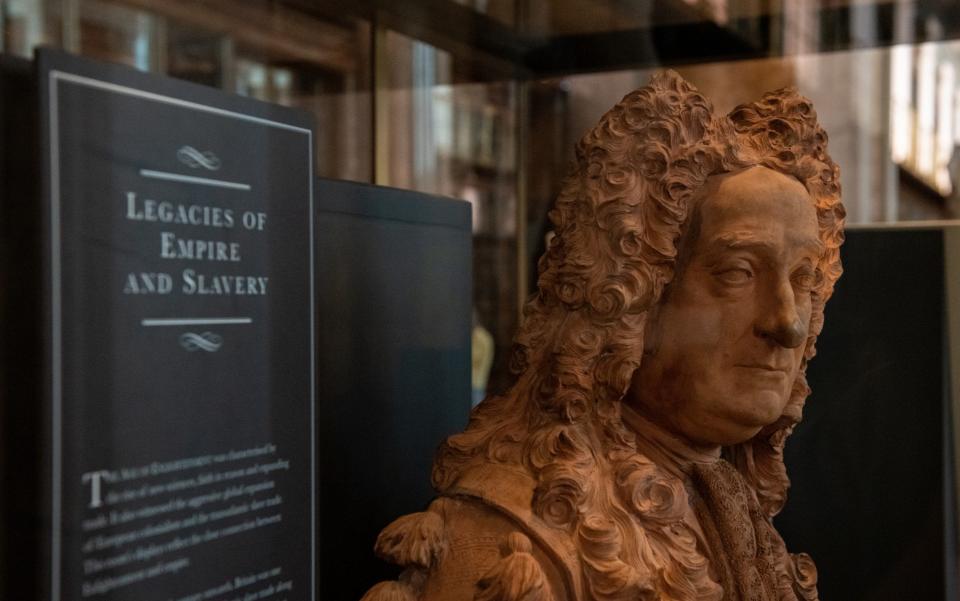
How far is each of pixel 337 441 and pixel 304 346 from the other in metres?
0.42

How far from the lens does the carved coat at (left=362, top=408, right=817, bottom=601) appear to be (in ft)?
5.00

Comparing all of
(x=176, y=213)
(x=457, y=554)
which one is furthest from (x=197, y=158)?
(x=457, y=554)

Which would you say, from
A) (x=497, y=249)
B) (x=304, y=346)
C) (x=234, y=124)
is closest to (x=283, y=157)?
(x=234, y=124)

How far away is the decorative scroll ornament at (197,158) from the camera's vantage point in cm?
131

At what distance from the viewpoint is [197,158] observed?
1.33 metres

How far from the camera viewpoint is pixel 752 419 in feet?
5.64

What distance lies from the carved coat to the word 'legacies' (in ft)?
1.68

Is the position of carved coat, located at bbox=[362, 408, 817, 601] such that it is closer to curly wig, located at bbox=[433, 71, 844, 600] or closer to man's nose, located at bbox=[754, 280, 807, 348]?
curly wig, located at bbox=[433, 71, 844, 600]

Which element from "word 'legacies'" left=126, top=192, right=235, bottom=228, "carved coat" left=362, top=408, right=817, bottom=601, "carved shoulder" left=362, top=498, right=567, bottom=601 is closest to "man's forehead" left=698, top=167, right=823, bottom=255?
"carved coat" left=362, top=408, right=817, bottom=601

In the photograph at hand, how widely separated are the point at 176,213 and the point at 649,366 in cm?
77

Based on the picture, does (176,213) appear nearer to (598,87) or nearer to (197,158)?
(197,158)

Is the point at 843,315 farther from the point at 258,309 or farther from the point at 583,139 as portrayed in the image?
the point at 258,309

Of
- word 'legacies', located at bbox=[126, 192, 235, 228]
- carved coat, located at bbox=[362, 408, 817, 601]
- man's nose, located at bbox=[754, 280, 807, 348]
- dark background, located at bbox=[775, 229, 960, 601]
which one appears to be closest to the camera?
word 'legacies', located at bbox=[126, 192, 235, 228]

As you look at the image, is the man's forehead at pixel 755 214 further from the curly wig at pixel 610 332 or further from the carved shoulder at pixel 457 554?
the carved shoulder at pixel 457 554
